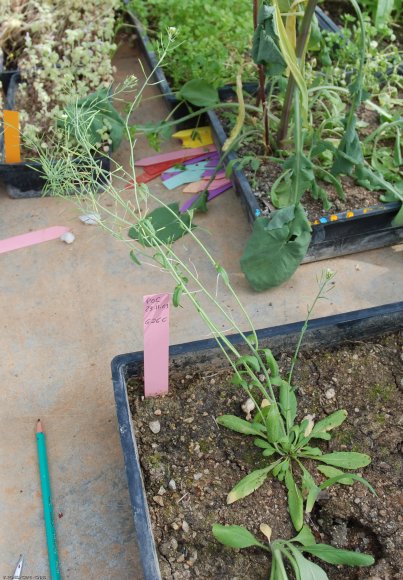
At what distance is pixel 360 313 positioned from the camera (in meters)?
1.45

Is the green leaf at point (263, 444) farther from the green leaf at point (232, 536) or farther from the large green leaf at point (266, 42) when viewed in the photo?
the large green leaf at point (266, 42)

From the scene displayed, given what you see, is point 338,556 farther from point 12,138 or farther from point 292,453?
point 12,138

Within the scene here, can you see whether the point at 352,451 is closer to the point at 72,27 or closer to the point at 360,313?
the point at 360,313

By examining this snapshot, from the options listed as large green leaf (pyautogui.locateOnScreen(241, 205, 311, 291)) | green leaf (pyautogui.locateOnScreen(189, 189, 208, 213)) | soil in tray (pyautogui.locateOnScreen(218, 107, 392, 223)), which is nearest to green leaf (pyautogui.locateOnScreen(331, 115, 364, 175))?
soil in tray (pyautogui.locateOnScreen(218, 107, 392, 223))

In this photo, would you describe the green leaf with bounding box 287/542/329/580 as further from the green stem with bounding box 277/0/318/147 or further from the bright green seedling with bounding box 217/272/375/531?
the green stem with bounding box 277/0/318/147

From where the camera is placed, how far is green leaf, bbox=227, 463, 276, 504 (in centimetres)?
125

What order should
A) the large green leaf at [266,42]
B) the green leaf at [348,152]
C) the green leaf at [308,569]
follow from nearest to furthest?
the green leaf at [308,569]
the large green leaf at [266,42]
the green leaf at [348,152]

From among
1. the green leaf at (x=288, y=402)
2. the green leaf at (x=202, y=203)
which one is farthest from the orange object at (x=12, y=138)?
the green leaf at (x=288, y=402)

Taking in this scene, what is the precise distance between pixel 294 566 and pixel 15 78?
1.90 metres

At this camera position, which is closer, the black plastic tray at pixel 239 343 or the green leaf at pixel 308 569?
the green leaf at pixel 308 569

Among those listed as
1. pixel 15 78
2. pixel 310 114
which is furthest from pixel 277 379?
pixel 15 78

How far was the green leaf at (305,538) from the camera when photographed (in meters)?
1.19

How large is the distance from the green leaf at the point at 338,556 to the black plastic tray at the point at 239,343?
0.30 metres

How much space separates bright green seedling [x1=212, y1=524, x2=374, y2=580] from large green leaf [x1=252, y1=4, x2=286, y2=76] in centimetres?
115
